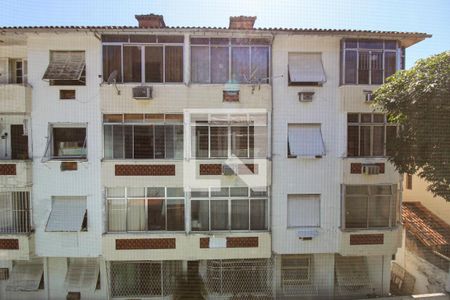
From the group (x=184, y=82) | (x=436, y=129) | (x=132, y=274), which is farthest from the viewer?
(x=132, y=274)

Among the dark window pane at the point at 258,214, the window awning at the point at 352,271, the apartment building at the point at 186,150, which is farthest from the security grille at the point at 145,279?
the window awning at the point at 352,271

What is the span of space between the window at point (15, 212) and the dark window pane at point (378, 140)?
11.5 ft

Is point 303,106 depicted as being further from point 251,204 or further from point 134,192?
point 134,192

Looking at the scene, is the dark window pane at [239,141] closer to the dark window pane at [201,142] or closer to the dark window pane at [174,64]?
the dark window pane at [201,142]

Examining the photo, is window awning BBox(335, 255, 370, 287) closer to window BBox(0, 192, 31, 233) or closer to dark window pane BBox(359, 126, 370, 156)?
dark window pane BBox(359, 126, 370, 156)

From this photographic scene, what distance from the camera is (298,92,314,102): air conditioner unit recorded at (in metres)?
2.72

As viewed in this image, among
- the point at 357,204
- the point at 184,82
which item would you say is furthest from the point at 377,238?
the point at 184,82

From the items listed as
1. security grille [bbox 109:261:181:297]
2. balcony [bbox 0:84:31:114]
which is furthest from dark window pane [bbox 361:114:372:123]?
balcony [bbox 0:84:31:114]

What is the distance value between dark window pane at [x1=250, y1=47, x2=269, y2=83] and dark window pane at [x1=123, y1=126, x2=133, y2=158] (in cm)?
132

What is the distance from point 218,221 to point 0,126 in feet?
7.76

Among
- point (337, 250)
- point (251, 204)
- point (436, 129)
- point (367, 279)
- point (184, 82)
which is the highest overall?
point (184, 82)

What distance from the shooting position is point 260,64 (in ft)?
9.07

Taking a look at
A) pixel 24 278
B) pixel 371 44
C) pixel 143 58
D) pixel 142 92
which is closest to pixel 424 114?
pixel 371 44

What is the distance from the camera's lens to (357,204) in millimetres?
2842
